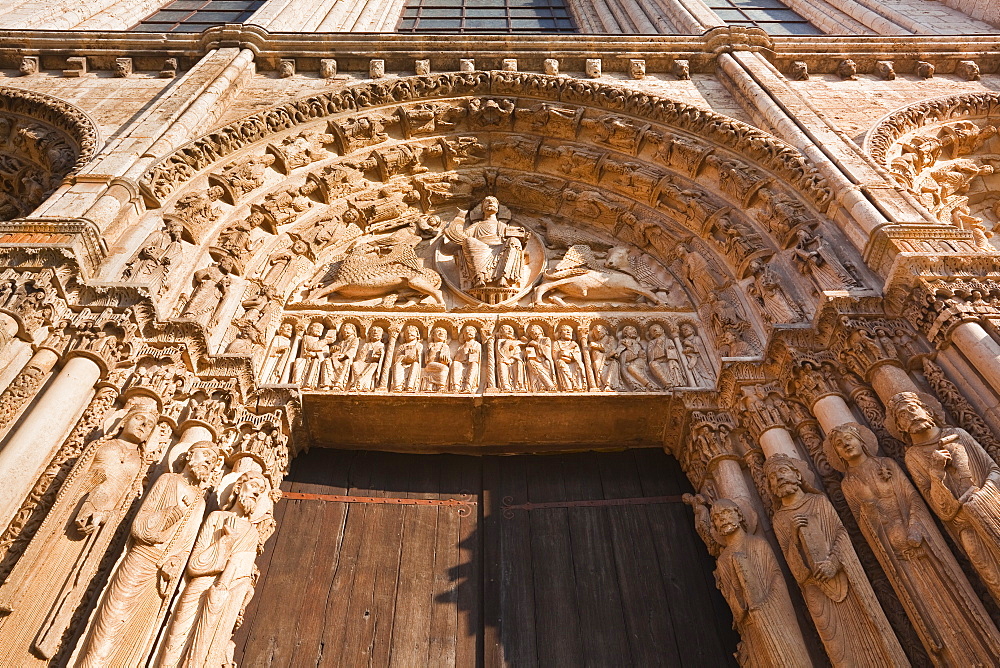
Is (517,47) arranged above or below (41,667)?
above

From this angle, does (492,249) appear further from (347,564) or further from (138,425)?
(138,425)

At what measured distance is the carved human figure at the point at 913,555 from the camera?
9.22 feet

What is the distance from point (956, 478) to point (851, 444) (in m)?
0.54

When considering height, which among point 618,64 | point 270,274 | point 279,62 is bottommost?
point 270,274

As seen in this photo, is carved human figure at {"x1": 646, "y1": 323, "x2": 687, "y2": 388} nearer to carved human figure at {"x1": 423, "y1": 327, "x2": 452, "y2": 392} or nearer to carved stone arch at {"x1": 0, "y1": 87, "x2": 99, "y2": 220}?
carved human figure at {"x1": 423, "y1": 327, "x2": 452, "y2": 392}

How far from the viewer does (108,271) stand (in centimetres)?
468

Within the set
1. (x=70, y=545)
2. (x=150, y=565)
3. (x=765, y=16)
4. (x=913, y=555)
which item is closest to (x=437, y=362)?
(x=150, y=565)

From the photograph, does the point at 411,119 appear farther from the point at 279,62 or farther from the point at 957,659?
the point at 957,659

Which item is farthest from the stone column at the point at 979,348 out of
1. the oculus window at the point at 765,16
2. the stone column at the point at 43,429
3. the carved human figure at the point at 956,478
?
the oculus window at the point at 765,16

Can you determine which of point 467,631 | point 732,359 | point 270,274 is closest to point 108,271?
point 270,274

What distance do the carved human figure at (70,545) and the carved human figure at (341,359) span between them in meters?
1.41

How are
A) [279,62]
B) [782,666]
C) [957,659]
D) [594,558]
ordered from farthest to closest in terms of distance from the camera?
1. [279,62]
2. [594,558]
3. [782,666]
4. [957,659]

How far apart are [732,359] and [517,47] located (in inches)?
201

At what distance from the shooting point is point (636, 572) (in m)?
4.34
